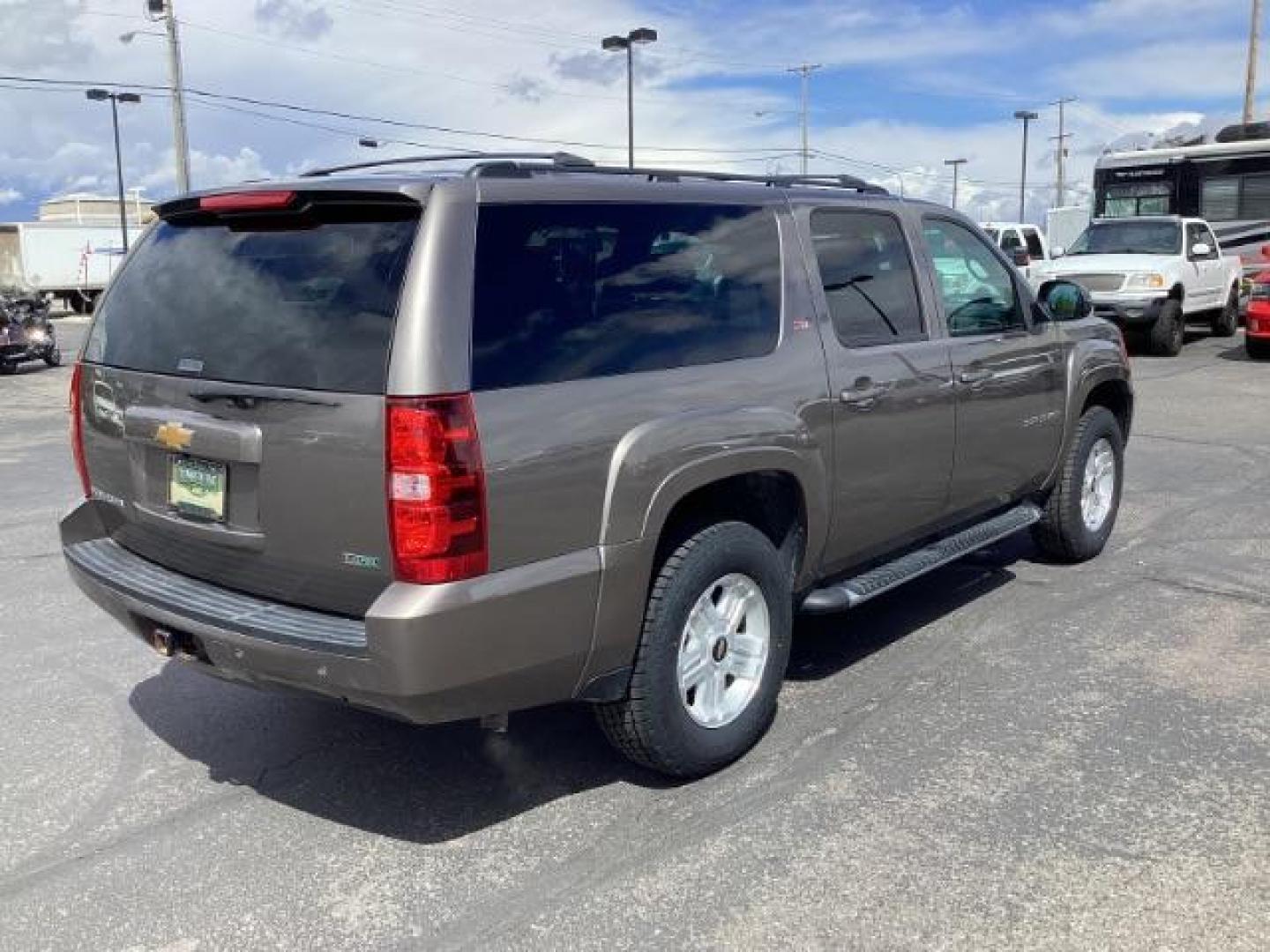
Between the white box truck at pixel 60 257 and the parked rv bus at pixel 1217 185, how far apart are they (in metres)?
31.3

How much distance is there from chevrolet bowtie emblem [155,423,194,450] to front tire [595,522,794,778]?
142 cm

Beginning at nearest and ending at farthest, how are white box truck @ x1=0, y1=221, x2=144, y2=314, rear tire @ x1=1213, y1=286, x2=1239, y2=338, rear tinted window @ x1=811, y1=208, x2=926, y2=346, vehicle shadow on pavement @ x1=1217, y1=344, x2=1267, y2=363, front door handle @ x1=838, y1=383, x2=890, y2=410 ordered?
front door handle @ x1=838, y1=383, x2=890, y2=410 → rear tinted window @ x1=811, y1=208, x2=926, y2=346 → vehicle shadow on pavement @ x1=1217, y1=344, x2=1267, y2=363 → rear tire @ x1=1213, y1=286, x2=1239, y2=338 → white box truck @ x1=0, y1=221, x2=144, y2=314

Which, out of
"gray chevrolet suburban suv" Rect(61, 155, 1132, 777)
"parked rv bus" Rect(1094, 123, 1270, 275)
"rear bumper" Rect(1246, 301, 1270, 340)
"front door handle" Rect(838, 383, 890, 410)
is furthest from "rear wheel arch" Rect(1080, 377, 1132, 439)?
"parked rv bus" Rect(1094, 123, 1270, 275)

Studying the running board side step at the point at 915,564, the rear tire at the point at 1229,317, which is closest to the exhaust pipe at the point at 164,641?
the running board side step at the point at 915,564

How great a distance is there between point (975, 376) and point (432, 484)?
280 centimetres

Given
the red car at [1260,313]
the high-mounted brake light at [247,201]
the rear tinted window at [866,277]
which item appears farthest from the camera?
the red car at [1260,313]

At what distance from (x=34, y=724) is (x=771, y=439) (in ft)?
9.34

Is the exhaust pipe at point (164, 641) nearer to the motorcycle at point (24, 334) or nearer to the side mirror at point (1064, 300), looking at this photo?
the side mirror at point (1064, 300)

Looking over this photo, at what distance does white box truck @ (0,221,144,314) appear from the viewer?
38.6m

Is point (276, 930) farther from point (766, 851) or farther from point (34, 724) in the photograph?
point (34, 724)

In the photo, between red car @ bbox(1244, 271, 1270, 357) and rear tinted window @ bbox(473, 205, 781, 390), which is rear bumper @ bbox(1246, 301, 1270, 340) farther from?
rear tinted window @ bbox(473, 205, 781, 390)

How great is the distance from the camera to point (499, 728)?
3.32 metres

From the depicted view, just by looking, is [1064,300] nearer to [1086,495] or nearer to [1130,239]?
[1086,495]

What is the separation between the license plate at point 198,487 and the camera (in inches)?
131
